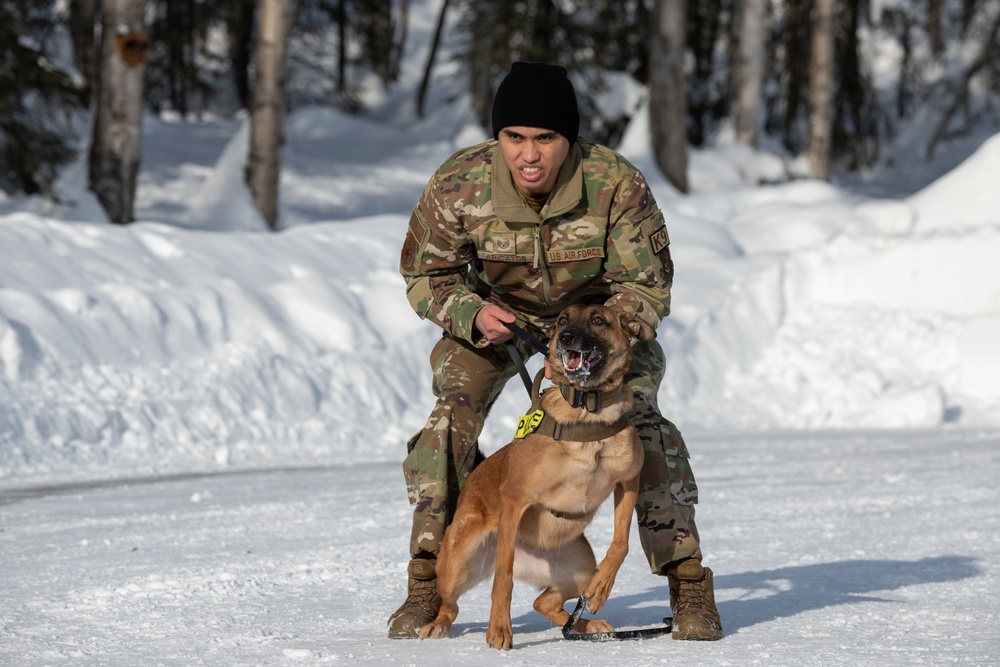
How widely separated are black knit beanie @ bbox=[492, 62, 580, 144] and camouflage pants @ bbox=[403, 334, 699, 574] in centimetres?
80

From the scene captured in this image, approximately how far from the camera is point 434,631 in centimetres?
458

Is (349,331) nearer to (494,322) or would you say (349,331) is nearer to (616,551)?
(494,322)

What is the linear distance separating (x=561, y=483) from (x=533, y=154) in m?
1.08

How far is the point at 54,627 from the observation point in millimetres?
4617

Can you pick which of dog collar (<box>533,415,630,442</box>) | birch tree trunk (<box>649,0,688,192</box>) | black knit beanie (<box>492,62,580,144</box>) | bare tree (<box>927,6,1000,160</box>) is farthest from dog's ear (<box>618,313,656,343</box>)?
bare tree (<box>927,6,1000,160</box>)

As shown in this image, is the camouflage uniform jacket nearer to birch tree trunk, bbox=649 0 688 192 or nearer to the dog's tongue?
the dog's tongue

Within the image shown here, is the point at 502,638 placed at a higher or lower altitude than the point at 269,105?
lower

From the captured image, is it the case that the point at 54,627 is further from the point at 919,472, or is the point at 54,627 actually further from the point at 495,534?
the point at 919,472

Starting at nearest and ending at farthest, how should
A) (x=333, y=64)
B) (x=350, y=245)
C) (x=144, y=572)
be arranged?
(x=144, y=572) → (x=350, y=245) → (x=333, y=64)

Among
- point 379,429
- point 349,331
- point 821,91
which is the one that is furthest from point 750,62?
point 379,429

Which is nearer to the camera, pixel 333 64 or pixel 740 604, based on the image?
pixel 740 604

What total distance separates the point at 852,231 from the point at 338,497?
10.3 m

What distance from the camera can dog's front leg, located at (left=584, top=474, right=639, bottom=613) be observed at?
4.35m

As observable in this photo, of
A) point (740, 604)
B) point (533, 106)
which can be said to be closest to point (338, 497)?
point (740, 604)
